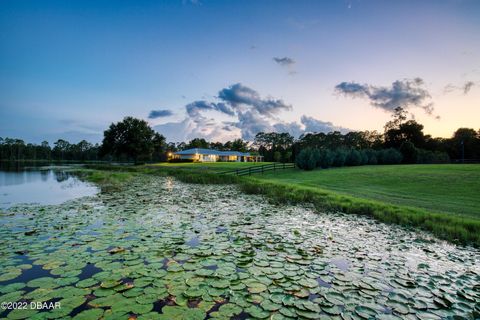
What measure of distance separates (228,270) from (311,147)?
2372 inches

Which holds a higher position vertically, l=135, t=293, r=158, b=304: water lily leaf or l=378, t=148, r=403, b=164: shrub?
l=378, t=148, r=403, b=164: shrub

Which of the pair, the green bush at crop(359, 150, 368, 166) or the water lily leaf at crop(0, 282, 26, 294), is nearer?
the water lily leaf at crop(0, 282, 26, 294)

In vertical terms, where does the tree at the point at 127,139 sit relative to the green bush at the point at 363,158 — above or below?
above

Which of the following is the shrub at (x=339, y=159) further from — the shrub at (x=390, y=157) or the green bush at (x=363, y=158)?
the shrub at (x=390, y=157)

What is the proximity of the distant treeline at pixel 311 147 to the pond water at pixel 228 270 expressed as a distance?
27.1 metres

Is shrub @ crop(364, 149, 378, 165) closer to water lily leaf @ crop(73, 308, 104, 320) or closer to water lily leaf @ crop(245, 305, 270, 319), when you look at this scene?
water lily leaf @ crop(245, 305, 270, 319)

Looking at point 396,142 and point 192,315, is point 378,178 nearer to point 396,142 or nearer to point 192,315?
point 192,315

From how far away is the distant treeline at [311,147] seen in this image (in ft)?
127

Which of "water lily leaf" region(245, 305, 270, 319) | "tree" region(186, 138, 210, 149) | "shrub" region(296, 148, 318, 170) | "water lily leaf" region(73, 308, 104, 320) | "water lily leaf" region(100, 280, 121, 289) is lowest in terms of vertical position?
"water lily leaf" region(245, 305, 270, 319)

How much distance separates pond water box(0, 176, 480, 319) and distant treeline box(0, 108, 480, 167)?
27124 mm

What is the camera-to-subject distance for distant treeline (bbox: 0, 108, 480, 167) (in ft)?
127

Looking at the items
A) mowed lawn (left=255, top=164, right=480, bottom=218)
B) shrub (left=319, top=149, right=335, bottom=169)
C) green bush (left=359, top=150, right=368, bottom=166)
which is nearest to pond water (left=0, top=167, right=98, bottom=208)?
mowed lawn (left=255, top=164, right=480, bottom=218)

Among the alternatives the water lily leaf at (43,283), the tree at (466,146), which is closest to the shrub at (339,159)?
the water lily leaf at (43,283)

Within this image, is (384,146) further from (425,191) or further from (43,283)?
(43,283)
